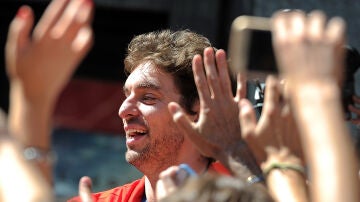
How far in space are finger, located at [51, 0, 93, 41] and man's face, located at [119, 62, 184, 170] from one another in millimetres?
1547

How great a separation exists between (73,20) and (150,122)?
1.59 meters

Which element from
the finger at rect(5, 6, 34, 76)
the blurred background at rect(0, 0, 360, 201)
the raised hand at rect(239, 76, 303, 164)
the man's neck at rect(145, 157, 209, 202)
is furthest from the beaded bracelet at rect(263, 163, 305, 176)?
the blurred background at rect(0, 0, 360, 201)

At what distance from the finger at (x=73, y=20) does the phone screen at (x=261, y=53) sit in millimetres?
584

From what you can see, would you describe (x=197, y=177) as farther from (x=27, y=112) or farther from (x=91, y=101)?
(x=91, y=101)

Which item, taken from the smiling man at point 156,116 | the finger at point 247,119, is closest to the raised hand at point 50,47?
the finger at point 247,119

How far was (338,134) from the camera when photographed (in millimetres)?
1825

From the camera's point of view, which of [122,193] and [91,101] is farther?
[91,101]

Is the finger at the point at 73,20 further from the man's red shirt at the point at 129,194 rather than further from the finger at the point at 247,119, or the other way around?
the man's red shirt at the point at 129,194

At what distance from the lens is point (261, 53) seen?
248 centimetres

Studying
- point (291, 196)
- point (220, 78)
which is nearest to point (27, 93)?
point (291, 196)

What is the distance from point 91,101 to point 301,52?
567cm

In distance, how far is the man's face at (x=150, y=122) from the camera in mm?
3477

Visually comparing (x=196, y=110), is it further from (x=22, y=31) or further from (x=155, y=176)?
(x=22, y=31)

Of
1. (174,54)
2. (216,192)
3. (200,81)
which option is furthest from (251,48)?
(174,54)
